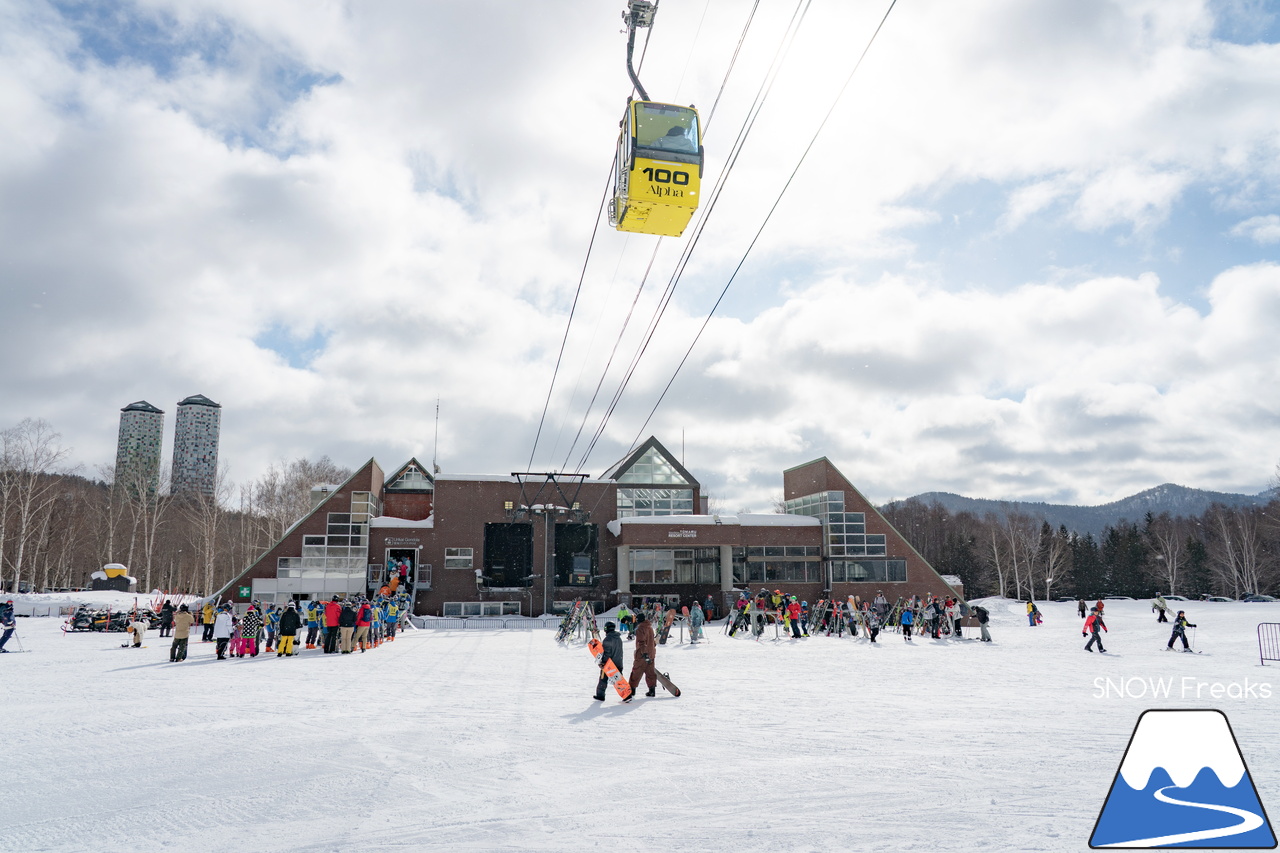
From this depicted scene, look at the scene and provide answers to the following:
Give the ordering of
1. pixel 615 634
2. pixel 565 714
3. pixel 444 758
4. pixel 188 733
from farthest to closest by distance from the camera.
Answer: pixel 615 634 < pixel 565 714 < pixel 188 733 < pixel 444 758

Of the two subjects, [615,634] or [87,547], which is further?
[87,547]

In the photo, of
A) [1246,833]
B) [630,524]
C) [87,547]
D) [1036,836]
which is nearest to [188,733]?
[1036,836]

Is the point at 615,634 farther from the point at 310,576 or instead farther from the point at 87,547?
the point at 87,547

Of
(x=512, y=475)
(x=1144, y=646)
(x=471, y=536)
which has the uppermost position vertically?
(x=512, y=475)

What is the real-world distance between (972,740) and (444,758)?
594 centimetres

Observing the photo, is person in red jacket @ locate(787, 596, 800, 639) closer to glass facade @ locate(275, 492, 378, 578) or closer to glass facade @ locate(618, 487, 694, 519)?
glass facade @ locate(618, 487, 694, 519)

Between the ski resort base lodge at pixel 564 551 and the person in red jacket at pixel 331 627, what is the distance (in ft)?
60.3

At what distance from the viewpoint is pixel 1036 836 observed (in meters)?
5.51

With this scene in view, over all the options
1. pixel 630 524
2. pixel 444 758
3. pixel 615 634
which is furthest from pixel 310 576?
pixel 444 758

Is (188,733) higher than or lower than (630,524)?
lower

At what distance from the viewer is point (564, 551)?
141 feet

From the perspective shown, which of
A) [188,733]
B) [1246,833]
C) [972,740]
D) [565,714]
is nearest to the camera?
[1246,833]

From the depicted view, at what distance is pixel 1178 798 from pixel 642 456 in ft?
138

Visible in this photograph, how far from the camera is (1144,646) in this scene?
867 inches
